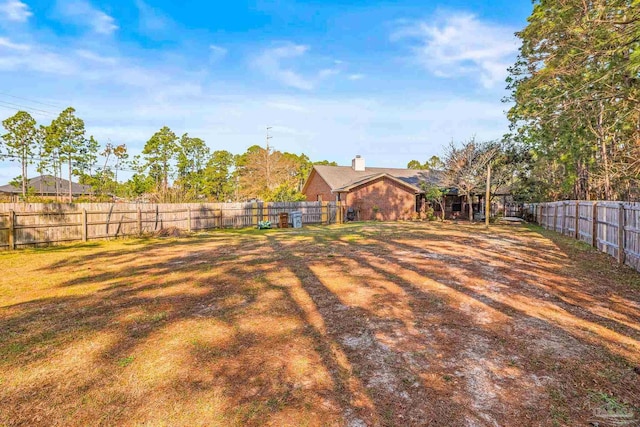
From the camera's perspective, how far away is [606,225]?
9.44 m

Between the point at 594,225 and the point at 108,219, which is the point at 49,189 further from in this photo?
the point at 594,225

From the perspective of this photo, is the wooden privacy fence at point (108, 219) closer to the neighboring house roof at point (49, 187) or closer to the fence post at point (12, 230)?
the fence post at point (12, 230)

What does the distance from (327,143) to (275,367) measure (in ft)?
107

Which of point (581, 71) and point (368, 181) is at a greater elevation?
point (581, 71)

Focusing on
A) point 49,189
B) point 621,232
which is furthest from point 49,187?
point 621,232

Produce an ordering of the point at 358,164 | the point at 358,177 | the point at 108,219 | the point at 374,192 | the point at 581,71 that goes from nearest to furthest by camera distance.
→ 1. the point at 581,71
2. the point at 108,219
3. the point at 374,192
4. the point at 358,177
5. the point at 358,164

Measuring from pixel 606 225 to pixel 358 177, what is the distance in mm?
20959

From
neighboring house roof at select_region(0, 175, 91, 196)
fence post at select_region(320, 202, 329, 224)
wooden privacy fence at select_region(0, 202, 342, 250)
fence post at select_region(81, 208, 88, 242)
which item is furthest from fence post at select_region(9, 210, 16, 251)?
neighboring house roof at select_region(0, 175, 91, 196)

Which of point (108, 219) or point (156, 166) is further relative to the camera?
point (156, 166)

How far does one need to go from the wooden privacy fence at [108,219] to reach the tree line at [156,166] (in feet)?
23.9

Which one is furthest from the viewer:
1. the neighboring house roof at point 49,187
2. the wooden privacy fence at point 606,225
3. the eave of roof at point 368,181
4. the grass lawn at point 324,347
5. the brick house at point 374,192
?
the neighboring house roof at point 49,187

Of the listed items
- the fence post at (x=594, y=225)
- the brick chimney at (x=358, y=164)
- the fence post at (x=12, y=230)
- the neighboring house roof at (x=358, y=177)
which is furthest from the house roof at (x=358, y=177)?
the fence post at (x=12, y=230)

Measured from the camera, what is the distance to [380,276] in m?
7.05

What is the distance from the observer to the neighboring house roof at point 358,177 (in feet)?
88.9
